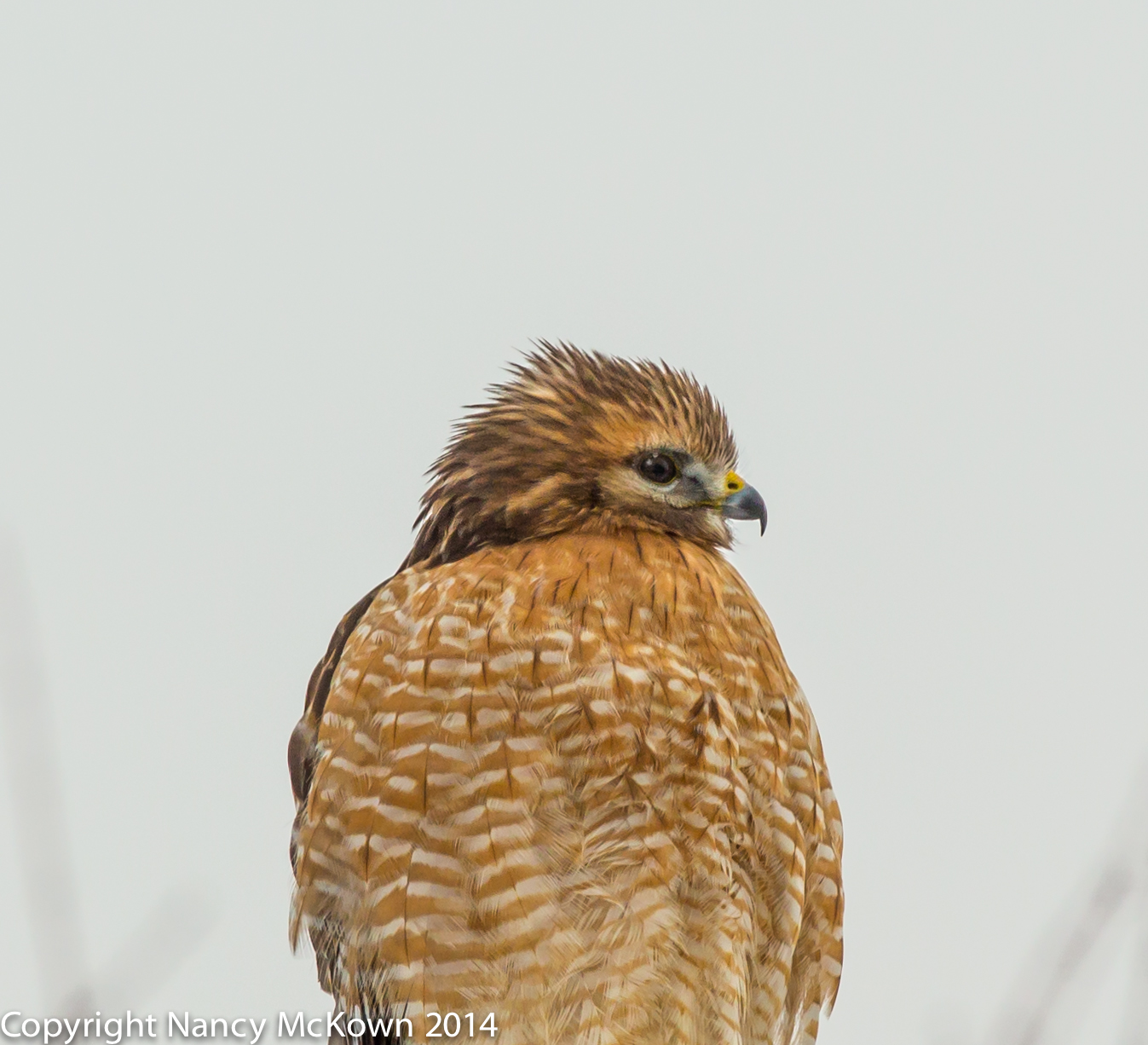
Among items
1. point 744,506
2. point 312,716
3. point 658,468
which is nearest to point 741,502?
point 744,506

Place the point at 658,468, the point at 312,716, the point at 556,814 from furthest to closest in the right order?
the point at 658,468
the point at 312,716
the point at 556,814

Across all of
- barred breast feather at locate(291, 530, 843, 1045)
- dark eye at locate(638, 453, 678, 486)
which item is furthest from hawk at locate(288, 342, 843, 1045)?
dark eye at locate(638, 453, 678, 486)

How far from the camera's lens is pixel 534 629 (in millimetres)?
4043

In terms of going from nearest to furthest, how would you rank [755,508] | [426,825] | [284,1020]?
[284,1020] → [426,825] → [755,508]

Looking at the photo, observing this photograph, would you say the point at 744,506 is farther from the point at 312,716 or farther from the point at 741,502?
the point at 312,716

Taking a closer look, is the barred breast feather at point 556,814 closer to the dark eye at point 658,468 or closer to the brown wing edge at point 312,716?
the brown wing edge at point 312,716

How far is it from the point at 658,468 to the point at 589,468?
0.74 feet

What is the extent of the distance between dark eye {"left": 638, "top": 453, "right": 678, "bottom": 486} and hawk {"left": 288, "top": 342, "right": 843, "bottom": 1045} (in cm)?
22

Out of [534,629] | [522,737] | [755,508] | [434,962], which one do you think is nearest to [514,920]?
[434,962]

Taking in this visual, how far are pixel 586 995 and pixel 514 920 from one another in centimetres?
29

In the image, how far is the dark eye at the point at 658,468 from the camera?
457 cm

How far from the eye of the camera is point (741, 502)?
4629 millimetres

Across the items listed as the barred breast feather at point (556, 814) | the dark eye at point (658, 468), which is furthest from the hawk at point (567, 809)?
the dark eye at point (658, 468)

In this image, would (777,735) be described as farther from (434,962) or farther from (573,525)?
(434,962)
